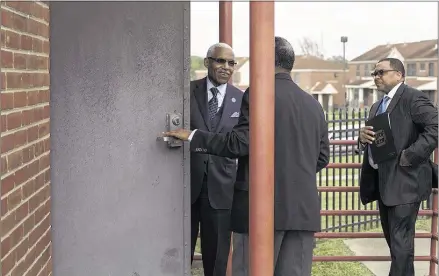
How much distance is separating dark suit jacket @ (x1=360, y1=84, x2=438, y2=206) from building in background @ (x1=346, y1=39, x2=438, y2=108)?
46.4 meters

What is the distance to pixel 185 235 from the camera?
4.11 metres

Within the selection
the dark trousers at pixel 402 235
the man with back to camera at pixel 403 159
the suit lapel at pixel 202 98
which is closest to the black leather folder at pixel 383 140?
the man with back to camera at pixel 403 159

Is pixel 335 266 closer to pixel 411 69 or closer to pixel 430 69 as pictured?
pixel 430 69

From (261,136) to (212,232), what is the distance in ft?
7.04

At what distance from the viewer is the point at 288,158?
12.9 ft

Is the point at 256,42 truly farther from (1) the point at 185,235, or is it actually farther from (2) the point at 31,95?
(1) the point at 185,235

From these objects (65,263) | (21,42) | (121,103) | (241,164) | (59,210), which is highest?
(21,42)

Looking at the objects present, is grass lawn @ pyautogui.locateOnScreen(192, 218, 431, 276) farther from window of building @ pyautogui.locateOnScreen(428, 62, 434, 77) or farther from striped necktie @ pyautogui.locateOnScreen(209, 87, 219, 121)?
window of building @ pyautogui.locateOnScreen(428, 62, 434, 77)

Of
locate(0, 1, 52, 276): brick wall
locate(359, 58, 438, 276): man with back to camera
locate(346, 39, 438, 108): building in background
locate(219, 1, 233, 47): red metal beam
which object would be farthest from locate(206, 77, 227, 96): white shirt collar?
locate(346, 39, 438, 108): building in background

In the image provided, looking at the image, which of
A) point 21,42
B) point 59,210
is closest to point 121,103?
point 59,210

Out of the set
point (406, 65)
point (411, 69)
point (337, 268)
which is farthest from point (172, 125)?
point (411, 69)

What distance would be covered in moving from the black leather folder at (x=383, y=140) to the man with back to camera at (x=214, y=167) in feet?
3.46

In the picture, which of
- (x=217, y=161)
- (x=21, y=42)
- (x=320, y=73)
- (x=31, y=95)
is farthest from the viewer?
(x=320, y=73)

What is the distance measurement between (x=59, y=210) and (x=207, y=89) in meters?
1.72
